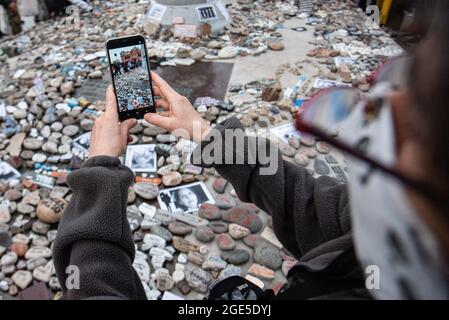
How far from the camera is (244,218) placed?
7.36ft

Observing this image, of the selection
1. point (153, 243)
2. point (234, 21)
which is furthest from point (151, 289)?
point (234, 21)

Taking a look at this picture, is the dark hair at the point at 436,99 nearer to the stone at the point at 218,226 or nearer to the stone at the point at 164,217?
the stone at the point at 218,226

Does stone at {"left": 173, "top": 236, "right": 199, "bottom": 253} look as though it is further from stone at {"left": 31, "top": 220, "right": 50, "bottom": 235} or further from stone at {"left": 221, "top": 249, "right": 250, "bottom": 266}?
stone at {"left": 31, "top": 220, "right": 50, "bottom": 235}

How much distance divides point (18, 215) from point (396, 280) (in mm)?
2424

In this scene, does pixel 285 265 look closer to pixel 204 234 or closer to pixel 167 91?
pixel 204 234

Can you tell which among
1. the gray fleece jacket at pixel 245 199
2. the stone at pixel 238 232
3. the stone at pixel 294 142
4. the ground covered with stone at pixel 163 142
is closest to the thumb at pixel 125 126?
the gray fleece jacket at pixel 245 199

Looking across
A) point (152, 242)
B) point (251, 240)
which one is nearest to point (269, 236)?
point (251, 240)

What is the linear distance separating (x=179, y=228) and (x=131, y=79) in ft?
3.03

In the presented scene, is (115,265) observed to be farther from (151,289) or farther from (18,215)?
(18,215)

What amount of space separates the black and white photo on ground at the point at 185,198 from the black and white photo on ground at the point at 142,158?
286mm

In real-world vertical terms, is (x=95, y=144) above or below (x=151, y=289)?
above

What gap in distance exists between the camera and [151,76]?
68.1 inches

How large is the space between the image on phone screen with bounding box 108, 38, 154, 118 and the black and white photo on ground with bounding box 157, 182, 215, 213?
2.55 feet

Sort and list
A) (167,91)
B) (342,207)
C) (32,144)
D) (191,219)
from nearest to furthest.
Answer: (342,207)
(167,91)
(191,219)
(32,144)
